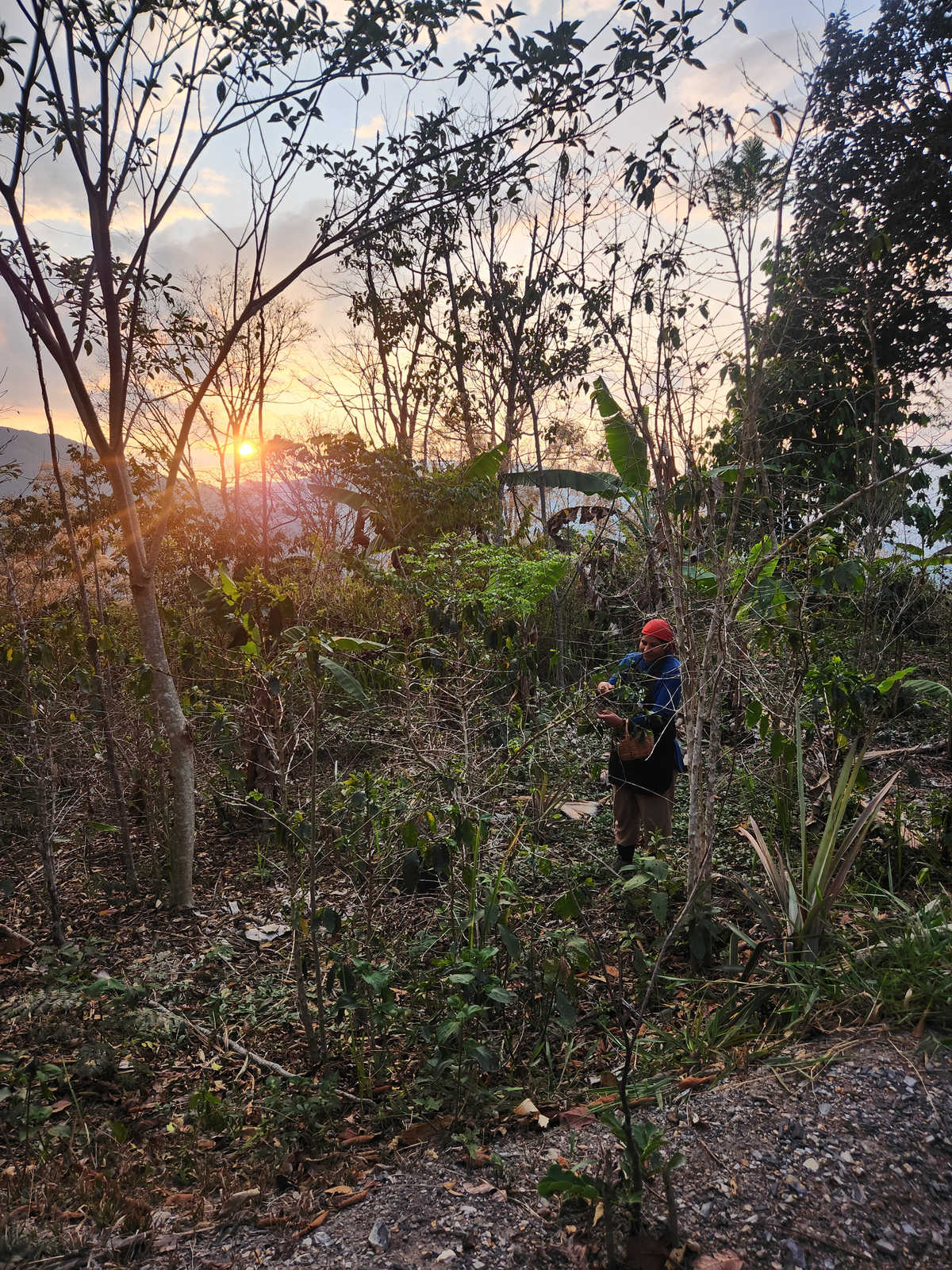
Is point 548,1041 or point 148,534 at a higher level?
point 148,534

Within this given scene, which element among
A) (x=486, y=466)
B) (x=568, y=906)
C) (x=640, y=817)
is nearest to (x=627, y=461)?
(x=486, y=466)

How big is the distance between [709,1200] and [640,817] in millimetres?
2834

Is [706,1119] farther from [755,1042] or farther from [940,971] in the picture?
[940,971]

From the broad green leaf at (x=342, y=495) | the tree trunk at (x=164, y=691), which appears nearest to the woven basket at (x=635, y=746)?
the tree trunk at (x=164, y=691)

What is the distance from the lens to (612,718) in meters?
4.27

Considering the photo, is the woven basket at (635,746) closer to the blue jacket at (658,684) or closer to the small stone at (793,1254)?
the blue jacket at (658,684)

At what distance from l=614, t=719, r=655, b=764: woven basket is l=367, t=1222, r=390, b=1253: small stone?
2.91 m

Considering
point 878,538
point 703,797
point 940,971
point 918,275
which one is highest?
point 918,275

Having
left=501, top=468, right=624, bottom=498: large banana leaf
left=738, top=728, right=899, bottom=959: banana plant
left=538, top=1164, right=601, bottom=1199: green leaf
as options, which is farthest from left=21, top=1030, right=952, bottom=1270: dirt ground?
left=501, top=468, right=624, bottom=498: large banana leaf

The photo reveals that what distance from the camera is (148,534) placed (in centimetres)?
972

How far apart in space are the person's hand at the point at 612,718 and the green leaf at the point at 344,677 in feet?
4.90

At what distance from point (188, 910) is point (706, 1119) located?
3346 mm

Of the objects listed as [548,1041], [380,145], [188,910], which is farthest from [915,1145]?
[380,145]

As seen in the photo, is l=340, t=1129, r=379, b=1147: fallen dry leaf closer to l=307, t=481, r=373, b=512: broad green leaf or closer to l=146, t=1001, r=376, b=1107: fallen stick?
l=146, t=1001, r=376, b=1107: fallen stick
